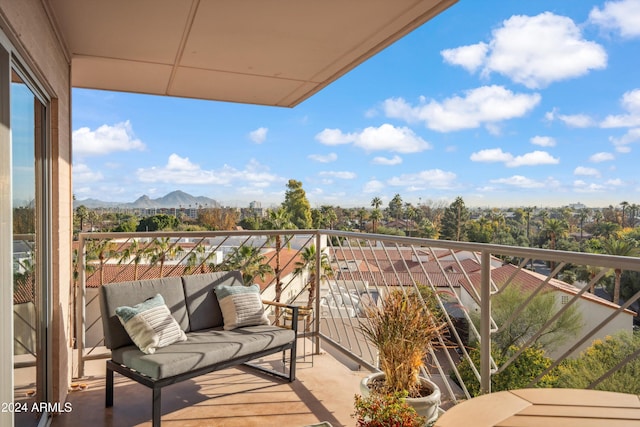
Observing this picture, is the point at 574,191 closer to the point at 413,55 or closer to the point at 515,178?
the point at 515,178

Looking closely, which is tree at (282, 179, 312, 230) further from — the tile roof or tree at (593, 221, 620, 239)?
the tile roof

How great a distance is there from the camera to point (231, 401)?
10.1 ft

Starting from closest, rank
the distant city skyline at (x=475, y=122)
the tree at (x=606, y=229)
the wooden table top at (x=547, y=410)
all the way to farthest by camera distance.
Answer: the wooden table top at (x=547, y=410), the tree at (x=606, y=229), the distant city skyline at (x=475, y=122)

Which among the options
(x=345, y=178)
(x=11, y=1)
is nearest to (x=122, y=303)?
(x=11, y=1)

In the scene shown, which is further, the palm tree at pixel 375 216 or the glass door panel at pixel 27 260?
the palm tree at pixel 375 216

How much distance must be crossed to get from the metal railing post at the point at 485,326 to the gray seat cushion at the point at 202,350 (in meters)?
1.46

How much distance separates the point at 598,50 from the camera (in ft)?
145

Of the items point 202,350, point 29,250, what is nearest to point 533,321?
point 202,350

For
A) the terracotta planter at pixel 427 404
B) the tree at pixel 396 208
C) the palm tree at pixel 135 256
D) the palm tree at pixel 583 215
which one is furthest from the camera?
the tree at pixel 396 208

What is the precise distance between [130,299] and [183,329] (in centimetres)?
46

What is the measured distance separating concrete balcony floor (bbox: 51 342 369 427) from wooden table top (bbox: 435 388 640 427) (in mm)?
1697

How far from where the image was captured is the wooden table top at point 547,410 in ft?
3.67

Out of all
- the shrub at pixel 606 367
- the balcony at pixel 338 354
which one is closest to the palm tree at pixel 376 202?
the shrub at pixel 606 367

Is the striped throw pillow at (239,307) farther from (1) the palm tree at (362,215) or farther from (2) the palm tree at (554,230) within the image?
(1) the palm tree at (362,215)
